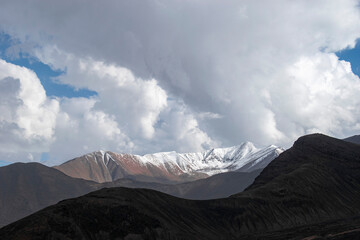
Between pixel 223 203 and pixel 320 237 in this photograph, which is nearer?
pixel 320 237

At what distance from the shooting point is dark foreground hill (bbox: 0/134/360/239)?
3789 inches

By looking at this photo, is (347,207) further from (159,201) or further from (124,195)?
(124,195)

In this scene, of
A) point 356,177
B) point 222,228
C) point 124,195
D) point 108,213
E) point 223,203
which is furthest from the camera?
point 356,177

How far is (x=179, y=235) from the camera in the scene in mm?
108812

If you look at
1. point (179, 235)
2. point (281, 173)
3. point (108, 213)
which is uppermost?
point (281, 173)

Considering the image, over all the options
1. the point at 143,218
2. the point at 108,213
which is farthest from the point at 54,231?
the point at 143,218

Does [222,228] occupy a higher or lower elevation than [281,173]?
lower

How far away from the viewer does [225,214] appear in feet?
477

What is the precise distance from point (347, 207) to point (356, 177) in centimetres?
3215

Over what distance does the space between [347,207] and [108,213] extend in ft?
360

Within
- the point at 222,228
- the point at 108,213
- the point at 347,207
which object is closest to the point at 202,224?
the point at 222,228

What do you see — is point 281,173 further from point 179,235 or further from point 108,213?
point 108,213

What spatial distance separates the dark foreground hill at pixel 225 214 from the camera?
316 feet

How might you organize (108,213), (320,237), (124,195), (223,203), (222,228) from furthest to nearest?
(223,203), (222,228), (124,195), (108,213), (320,237)
